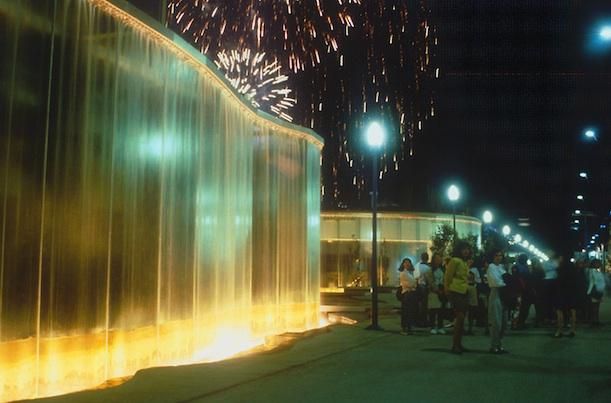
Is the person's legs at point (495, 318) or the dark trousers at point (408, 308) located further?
the dark trousers at point (408, 308)

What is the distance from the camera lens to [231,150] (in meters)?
15.6

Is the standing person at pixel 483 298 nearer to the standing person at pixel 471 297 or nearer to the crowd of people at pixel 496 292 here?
the crowd of people at pixel 496 292

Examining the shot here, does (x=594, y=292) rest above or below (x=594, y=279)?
below

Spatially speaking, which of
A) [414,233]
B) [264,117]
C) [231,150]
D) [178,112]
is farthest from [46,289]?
[414,233]

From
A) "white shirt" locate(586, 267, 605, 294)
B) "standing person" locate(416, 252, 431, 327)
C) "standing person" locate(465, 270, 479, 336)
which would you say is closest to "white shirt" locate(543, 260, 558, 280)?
"white shirt" locate(586, 267, 605, 294)

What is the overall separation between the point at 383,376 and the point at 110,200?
4.34m

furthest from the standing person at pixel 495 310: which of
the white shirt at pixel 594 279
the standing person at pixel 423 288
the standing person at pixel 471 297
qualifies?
the white shirt at pixel 594 279

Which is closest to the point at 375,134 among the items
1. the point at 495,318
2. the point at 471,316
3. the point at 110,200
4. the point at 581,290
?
the point at 471,316

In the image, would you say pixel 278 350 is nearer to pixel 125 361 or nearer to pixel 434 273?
pixel 125 361

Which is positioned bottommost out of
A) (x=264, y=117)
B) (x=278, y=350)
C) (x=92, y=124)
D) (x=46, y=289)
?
(x=278, y=350)

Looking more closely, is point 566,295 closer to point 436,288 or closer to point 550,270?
point 436,288

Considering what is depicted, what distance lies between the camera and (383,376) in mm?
10695

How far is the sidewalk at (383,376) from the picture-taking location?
9086 mm

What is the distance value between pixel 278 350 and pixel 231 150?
4087 mm
